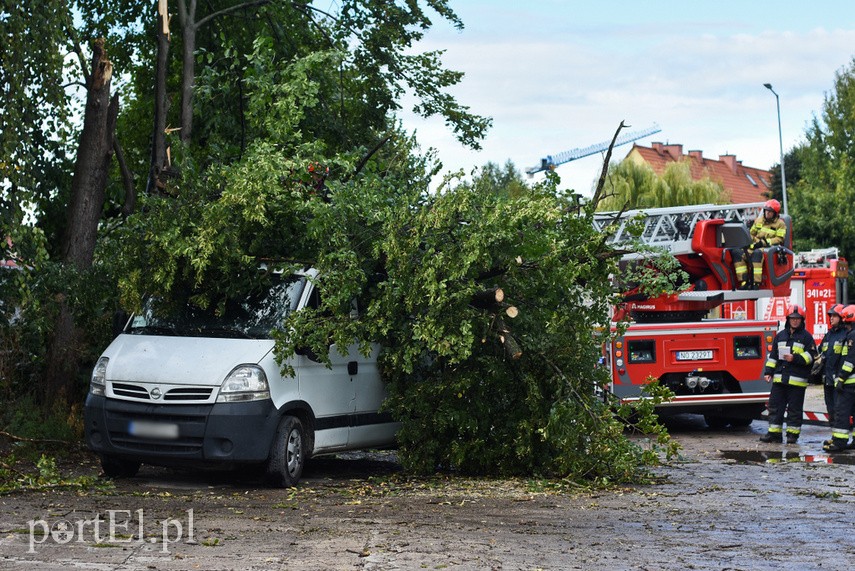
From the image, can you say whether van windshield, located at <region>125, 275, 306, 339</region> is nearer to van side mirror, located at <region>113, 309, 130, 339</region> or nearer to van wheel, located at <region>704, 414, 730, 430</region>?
van side mirror, located at <region>113, 309, 130, 339</region>

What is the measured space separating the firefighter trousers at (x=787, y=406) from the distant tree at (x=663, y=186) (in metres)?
33.7

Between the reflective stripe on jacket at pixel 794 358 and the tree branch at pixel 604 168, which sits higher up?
the tree branch at pixel 604 168

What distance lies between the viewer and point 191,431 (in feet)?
28.5

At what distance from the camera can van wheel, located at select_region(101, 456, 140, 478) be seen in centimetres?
938

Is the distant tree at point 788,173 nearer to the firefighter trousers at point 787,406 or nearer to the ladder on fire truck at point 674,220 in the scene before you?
the ladder on fire truck at point 674,220

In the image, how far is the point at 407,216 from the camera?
30.1 feet

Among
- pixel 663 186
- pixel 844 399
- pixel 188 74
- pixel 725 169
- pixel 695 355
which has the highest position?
pixel 725 169

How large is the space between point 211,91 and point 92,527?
695 cm

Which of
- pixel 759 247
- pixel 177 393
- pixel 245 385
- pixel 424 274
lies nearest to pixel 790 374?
pixel 759 247

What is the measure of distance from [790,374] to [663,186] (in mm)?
36420

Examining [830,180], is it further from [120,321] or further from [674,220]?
[120,321]

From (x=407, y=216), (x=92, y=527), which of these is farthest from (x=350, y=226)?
(x=92, y=527)


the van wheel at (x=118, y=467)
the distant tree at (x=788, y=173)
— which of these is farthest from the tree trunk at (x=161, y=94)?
the distant tree at (x=788, y=173)

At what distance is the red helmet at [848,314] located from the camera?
1341cm
